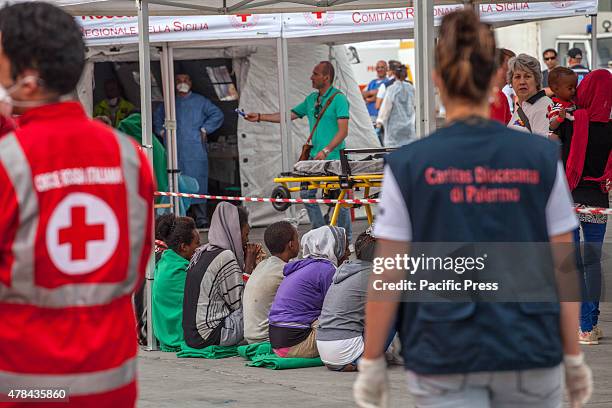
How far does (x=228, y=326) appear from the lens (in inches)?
341

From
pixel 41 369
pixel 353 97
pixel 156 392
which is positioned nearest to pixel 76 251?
pixel 41 369

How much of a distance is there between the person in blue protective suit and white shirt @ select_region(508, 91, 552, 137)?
25.5ft

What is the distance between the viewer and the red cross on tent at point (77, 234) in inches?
118

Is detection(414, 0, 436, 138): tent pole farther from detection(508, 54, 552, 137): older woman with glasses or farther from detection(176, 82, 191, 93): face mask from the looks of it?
detection(176, 82, 191, 93): face mask

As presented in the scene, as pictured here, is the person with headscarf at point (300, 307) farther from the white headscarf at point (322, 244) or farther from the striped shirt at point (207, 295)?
the striped shirt at point (207, 295)

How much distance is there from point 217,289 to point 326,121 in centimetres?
476

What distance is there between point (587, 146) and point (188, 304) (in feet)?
9.95

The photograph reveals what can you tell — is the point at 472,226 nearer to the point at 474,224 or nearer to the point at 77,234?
the point at 474,224

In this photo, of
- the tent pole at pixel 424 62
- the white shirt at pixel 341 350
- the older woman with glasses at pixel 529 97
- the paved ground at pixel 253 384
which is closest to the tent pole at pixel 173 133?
the paved ground at pixel 253 384

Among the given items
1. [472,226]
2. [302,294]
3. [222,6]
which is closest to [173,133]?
[222,6]

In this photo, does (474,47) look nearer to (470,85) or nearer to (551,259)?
(470,85)

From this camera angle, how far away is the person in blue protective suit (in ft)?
51.9

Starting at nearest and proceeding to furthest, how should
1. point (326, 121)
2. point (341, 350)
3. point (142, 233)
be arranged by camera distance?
1. point (142, 233)
2. point (341, 350)
3. point (326, 121)

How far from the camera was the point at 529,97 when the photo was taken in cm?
859
